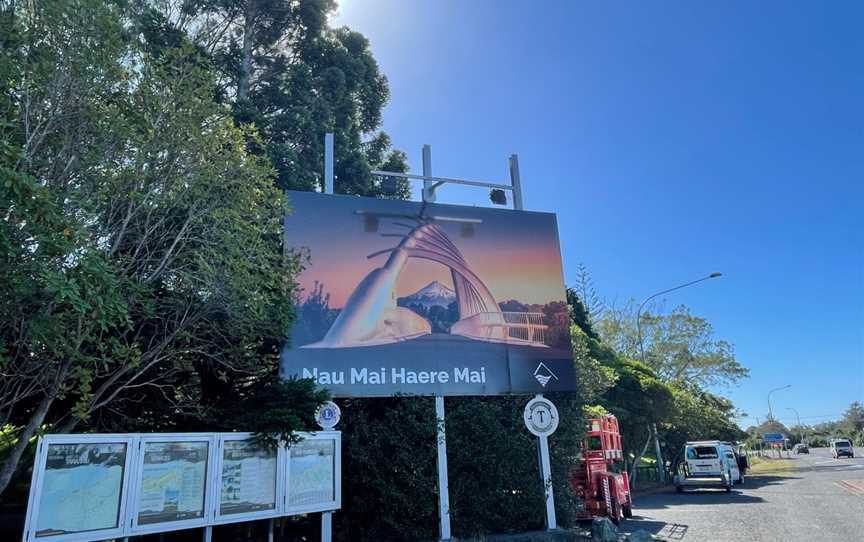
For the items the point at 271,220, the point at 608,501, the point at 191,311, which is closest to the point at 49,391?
the point at 191,311

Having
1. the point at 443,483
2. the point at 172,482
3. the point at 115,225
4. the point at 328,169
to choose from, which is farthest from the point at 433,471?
the point at 115,225

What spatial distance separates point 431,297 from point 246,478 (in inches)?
197

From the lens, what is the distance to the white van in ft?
70.8

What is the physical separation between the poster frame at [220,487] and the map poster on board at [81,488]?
1154mm

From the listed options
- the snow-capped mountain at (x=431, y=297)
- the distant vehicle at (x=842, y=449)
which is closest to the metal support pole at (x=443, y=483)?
the snow-capped mountain at (x=431, y=297)

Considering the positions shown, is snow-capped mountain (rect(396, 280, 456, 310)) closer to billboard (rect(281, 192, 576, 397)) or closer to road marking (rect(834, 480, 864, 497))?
billboard (rect(281, 192, 576, 397))

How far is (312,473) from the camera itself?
812 centimetres

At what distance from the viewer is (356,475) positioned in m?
9.80

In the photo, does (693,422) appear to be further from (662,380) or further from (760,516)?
(760,516)

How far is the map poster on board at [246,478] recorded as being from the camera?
7.25m

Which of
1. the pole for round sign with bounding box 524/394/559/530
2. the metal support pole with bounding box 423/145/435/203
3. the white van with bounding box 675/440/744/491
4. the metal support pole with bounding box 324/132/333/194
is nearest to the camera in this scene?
the pole for round sign with bounding box 524/394/559/530

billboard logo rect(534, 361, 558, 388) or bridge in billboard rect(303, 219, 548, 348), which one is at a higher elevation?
bridge in billboard rect(303, 219, 548, 348)

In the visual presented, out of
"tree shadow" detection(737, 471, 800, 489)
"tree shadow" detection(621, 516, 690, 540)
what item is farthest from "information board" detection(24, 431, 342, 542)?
"tree shadow" detection(737, 471, 800, 489)

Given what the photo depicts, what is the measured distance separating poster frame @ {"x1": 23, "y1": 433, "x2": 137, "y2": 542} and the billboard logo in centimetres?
744
